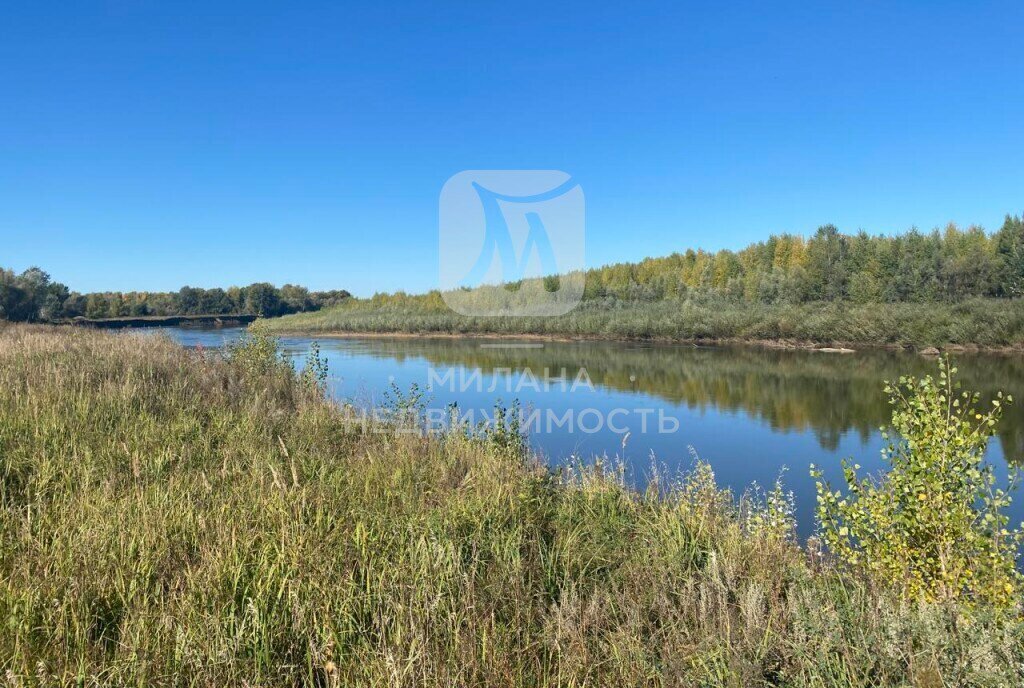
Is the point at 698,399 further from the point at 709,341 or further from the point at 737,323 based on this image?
the point at 709,341

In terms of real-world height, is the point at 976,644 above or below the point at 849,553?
above

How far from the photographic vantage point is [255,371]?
33.1 ft

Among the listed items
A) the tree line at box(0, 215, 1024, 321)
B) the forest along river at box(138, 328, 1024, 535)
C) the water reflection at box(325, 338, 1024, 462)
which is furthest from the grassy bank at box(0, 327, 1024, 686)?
the tree line at box(0, 215, 1024, 321)

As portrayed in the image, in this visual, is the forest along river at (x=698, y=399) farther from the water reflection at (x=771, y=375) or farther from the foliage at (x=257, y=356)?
the foliage at (x=257, y=356)

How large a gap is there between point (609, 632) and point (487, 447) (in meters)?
3.53

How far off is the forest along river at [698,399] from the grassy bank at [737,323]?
2.30 meters

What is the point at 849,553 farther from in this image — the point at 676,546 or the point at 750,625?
the point at 750,625

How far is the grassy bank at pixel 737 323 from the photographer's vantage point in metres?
26.4

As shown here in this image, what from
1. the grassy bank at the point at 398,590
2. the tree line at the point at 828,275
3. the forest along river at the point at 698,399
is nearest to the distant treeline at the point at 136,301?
the tree line at the point at 828,275

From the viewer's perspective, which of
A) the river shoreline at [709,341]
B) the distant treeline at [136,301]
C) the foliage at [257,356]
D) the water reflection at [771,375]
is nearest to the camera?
the foliage at [257,356]

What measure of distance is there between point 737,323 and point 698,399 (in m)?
21.3

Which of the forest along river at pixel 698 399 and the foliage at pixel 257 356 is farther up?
the foliage at pixel 257 356

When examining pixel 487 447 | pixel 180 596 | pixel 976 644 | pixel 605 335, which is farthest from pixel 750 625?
pixel 605 335

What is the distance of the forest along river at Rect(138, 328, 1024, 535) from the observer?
9397mm
